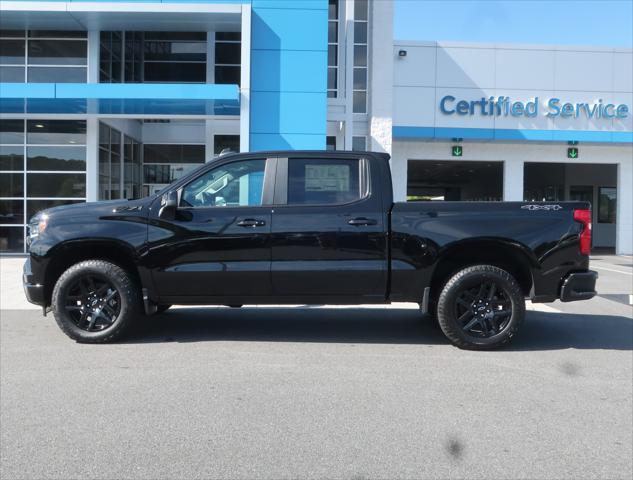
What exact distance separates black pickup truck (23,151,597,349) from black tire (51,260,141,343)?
0.5 inches

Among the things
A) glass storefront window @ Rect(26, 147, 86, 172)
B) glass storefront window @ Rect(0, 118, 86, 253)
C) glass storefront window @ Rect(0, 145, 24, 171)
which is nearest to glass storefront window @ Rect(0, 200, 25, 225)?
glass storefront window @ Rect(0, 118, 86, 253)

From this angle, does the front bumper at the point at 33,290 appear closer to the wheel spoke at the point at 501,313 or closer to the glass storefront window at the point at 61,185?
the wheel spoke at the point at 501,313

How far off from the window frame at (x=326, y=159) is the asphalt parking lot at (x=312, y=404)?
1.56 m

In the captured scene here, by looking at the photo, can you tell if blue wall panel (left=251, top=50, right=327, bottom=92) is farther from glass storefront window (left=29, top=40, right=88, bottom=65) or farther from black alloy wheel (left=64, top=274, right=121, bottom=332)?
black alloy wheel (left=64, top=274, right=121, bottom=332)

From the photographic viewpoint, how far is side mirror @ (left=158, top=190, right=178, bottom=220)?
5.94 meters

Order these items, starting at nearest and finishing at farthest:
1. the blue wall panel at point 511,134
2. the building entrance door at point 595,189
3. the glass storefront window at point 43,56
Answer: the glass storefront window at point 43,56 < the blue wall panel at point 511,134 < the building entrance door at point 595,189

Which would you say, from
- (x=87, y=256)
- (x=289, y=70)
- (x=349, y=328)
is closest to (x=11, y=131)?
(x=289, y=70)

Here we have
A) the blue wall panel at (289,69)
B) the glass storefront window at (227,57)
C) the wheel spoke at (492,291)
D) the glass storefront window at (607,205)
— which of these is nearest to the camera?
the wheel spoke at (492,291)

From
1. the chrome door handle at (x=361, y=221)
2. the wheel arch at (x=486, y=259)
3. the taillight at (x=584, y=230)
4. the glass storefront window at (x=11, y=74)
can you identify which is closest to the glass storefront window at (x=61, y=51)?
the glass storefront window at (x=11, y=74)

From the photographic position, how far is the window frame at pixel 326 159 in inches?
239

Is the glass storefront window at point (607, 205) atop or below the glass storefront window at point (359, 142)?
below

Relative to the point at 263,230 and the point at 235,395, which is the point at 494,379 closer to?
the point at 235,395

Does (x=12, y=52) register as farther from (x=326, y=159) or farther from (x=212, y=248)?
(x=326, y=159)

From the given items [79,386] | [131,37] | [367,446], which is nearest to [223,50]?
[131,37]
